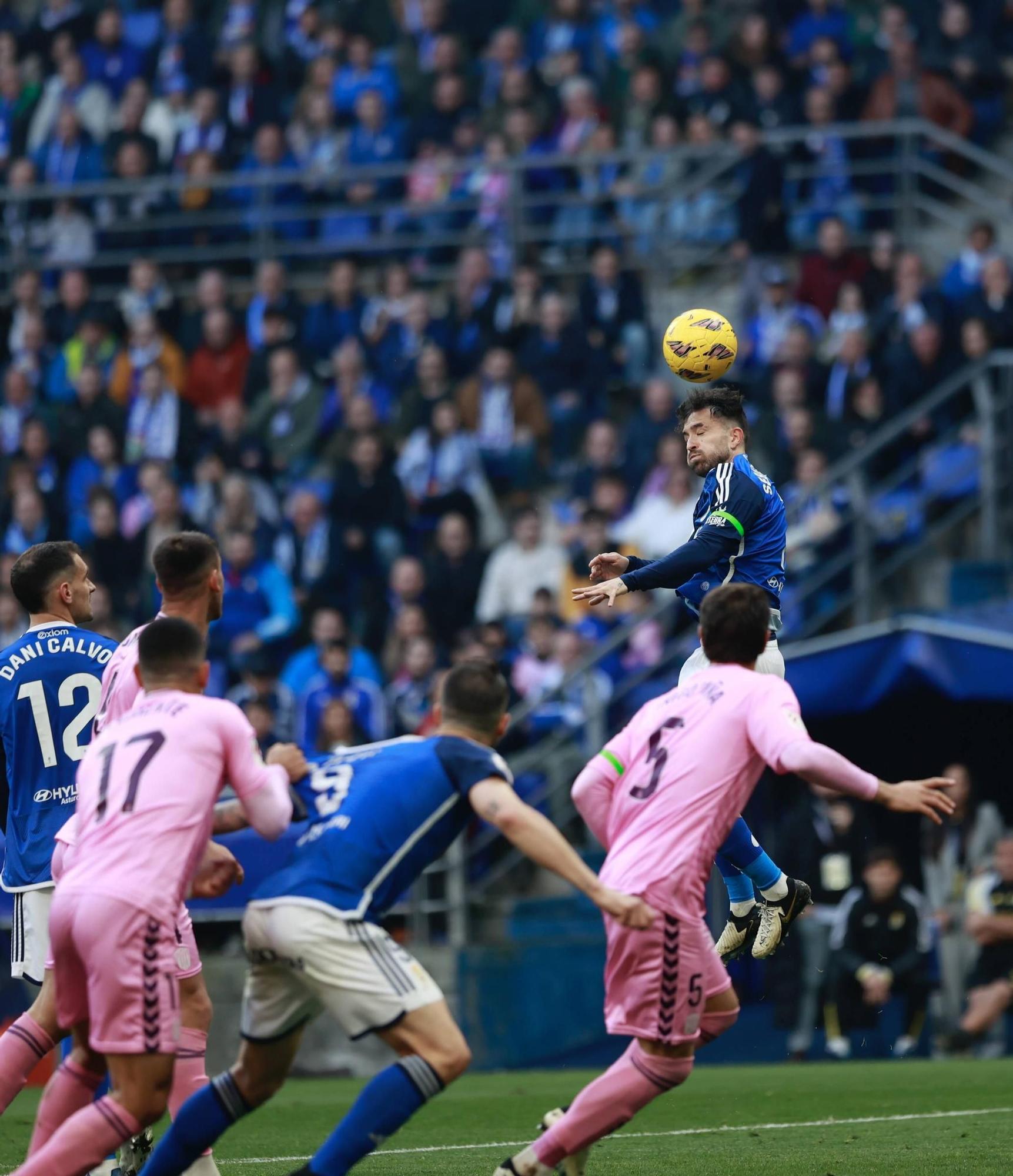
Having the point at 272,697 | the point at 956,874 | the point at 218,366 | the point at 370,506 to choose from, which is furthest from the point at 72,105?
the point at 956,874

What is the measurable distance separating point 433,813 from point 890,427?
9724 mm

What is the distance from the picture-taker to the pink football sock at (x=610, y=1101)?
683 cm

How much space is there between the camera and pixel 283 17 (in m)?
23.1

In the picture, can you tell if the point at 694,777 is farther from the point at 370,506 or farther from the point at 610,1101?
the point at 370,506

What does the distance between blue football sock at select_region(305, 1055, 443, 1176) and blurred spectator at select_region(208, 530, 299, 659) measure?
11.1m

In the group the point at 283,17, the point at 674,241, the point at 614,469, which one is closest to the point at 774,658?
the point at 614,469

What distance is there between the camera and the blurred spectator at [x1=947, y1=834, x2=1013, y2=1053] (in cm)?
1380

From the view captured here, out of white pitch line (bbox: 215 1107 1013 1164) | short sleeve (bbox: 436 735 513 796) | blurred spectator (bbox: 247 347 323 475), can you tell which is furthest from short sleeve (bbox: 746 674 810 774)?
blurred spectator (bbox: 247 347 323 475)

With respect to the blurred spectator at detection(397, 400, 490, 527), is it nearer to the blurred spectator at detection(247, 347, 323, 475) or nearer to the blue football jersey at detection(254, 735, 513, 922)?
the blurred spectator at detection(247, 347, 323, 475)

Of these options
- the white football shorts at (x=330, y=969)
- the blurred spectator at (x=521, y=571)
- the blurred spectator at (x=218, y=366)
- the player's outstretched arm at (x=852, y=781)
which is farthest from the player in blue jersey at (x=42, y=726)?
the blurred spectator at (x=218, y=366)

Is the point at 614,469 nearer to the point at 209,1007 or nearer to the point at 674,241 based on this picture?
the point at 674,241

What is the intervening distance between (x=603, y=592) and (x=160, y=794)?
2.54 metres

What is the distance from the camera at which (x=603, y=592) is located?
839 cm

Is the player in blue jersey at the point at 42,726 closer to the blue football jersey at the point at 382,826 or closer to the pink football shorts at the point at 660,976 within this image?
the blue football jersey at the point at 382,826
